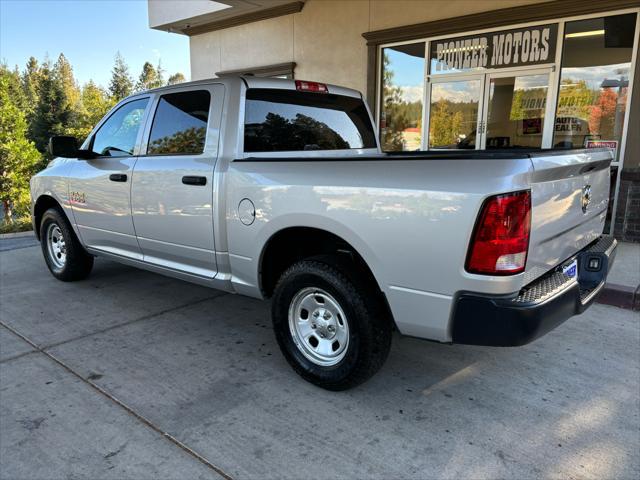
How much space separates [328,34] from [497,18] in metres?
3.35

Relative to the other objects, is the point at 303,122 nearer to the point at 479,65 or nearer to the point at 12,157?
the point at 479,65

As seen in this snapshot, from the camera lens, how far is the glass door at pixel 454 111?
7.90 m

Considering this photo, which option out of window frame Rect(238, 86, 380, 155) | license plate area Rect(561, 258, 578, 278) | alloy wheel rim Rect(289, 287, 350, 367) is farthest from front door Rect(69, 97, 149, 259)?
license plate area Rect(561, 258, 578, 278)

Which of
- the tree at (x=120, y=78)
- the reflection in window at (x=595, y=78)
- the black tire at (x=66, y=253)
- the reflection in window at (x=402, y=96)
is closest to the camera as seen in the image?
the black tire at (x=66, y=253)

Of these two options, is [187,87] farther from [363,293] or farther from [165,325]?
[363,293]

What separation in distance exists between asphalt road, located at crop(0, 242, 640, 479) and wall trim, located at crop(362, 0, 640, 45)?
14.6 ft

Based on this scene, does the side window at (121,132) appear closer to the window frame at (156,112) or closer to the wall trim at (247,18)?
the window frame at (156,112)

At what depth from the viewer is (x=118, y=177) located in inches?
163

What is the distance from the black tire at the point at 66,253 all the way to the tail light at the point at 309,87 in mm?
2911

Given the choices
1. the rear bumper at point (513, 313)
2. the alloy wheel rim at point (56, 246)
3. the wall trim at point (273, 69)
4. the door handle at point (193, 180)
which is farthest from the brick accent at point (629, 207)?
the alloy wheel rim at point (56, 246)

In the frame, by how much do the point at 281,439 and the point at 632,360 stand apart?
8.50 feet

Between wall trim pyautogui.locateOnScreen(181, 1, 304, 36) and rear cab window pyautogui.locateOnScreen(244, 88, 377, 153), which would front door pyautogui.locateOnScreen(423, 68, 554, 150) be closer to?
wall trim pyautogui.locateOnScreen(181, 1, 304, 36)

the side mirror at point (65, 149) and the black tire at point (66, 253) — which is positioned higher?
the side mirror at point (65, 149)

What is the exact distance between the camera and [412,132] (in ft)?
28.9
